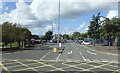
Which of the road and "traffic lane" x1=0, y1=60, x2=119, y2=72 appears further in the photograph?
the road

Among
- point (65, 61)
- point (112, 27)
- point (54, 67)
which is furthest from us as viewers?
point (112, 27)

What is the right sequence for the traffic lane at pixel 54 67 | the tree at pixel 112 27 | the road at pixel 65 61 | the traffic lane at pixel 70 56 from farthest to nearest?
the tree at pixel 112 27
the traffic lane at pixel 70 56
the road at pixel 65 61
the traffic lane at pixel 54 67

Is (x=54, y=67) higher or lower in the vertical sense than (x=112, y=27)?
lower

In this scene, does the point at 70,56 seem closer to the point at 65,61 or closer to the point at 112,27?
the point at 65,61

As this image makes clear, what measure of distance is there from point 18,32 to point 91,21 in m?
30.6

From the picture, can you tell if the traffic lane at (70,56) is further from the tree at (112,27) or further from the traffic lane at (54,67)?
the tree at (112,27)

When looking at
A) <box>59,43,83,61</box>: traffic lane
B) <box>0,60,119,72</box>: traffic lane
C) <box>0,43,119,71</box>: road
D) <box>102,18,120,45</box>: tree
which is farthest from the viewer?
<box>102,18,120,45</box>: tree

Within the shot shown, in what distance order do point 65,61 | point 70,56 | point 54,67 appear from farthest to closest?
point 70,56, point 65,61, point 54,67

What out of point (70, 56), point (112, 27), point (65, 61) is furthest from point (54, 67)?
point (112, 27)

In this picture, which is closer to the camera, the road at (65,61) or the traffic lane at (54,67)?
the traffic lane at (54,67)

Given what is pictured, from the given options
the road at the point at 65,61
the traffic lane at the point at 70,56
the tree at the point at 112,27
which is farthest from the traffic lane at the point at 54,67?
the tree at the point at 112,27

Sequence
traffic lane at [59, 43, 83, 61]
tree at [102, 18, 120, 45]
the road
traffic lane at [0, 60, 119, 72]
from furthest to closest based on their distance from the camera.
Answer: tree at [102, 18, 120, 45], traffic lane at [59, 43, 83, 61], the road, traffic lane at [0, 60, 119, 72]

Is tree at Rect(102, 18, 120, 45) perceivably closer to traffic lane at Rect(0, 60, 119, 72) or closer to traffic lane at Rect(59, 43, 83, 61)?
traffic lane at Rect(59, 43, 83, 61)

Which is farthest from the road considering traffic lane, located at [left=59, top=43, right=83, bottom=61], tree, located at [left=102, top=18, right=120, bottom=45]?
tree, located at [left=102, top=18, right=120, bottom=45]
